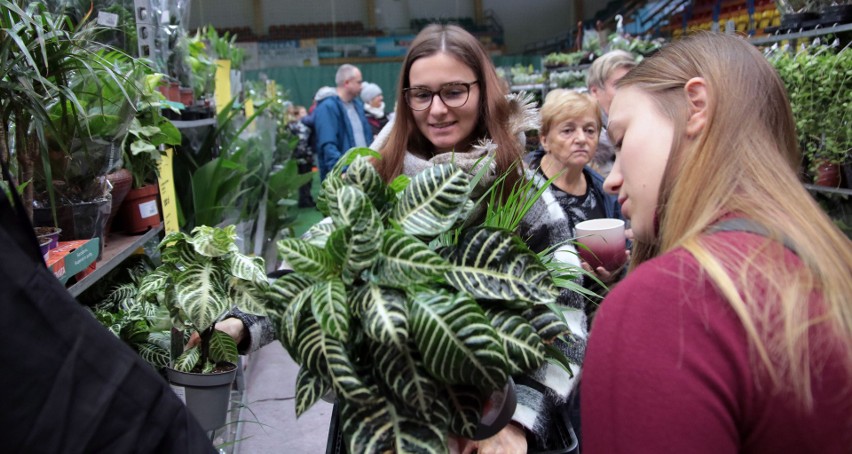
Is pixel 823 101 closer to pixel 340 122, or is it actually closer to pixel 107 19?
pixel 107 19

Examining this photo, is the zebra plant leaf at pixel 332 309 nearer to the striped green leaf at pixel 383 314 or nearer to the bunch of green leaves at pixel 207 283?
the striped green leaf at pixel 383 314

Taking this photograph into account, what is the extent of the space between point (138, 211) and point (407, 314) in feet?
5.06

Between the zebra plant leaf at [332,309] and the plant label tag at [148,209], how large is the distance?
1.42 meters

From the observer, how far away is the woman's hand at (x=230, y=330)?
1425 millimetres

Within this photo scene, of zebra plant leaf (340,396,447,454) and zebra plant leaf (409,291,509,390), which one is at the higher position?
zebra plant leaf (409,291,509,390)

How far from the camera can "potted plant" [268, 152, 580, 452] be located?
3.08ft

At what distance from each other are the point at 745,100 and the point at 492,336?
18.6 inches

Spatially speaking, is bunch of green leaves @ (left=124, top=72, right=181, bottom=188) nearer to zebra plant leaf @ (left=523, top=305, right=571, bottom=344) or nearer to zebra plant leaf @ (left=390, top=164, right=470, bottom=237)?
zebra plant leaf @ (left=390, top=164, right=470, bottom=237)

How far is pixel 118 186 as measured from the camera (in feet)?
6.52

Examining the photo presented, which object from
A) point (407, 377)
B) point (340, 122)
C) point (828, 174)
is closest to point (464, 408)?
point (407, 377)

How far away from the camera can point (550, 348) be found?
1.18 meters

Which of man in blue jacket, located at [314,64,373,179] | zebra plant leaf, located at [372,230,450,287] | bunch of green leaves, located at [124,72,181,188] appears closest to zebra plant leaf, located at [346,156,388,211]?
zebra plant leaf, located at [372,230,450,287]

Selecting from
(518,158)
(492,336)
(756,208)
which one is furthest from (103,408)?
(518,158)

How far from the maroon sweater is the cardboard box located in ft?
3.95
